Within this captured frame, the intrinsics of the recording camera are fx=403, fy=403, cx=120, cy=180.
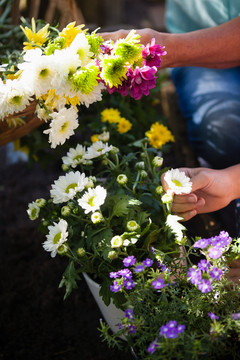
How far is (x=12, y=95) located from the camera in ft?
2.55

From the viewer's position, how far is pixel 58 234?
874 mm

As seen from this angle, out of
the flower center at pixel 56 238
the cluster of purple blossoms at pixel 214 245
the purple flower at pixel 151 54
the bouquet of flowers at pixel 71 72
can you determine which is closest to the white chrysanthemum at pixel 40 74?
the bouquet of flowers at pixel 71 72

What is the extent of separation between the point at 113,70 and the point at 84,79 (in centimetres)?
6

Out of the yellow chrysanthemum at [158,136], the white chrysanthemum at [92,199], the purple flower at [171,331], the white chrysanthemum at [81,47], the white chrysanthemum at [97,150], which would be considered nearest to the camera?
the purple flower at [171,331]

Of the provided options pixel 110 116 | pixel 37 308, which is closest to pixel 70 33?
pixel 110 116

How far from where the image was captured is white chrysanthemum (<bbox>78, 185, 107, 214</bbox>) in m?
0.85

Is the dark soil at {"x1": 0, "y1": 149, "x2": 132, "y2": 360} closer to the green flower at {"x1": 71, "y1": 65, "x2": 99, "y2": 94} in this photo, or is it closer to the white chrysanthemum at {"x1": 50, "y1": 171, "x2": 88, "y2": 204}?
the white chrysanthemum at {"x1": 50, "y1": 171, "x2": 88, "y2": 204}

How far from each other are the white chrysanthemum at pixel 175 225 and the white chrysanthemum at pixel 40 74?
0.38m

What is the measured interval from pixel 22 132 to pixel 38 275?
0.52 metres

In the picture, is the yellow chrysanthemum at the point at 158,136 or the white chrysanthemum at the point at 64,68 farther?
the yellow chrysanthemum at the point at 158,136

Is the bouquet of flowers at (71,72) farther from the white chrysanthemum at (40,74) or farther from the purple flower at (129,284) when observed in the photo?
the purple flower at (129,284)

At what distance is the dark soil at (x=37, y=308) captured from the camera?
1.17 m

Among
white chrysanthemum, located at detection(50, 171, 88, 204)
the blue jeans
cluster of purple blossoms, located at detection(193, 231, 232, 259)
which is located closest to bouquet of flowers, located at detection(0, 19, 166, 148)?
white chrysanthemum, located at detection(50, 171, 88, 204)

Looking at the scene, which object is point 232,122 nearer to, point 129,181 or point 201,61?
point 201,61
